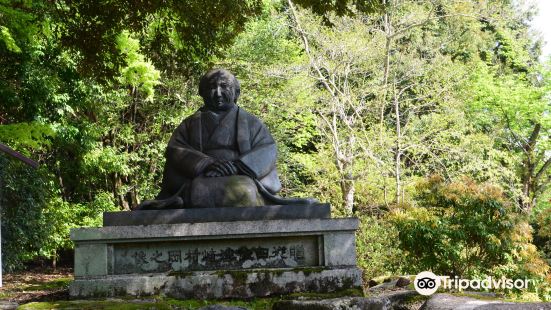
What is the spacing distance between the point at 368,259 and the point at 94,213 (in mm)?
7941

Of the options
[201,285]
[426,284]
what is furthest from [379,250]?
[201,285]

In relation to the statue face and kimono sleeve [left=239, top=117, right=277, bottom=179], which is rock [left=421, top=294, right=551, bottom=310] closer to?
kimono sleeve [left=239, top=117, right=277, bottom=179]

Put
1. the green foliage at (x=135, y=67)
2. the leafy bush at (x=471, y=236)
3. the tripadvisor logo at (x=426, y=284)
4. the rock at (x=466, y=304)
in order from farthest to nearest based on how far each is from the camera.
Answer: the green foliage at (x=135, y=67) < the leafy bush at (x=471, y=236) < the tripadvisor logo at (x=426, y=284) < the rock at (x=466, y=304)

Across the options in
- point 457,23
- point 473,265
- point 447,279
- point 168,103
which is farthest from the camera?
point 457,23

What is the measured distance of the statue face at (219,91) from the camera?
6258mm

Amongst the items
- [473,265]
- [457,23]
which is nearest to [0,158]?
[473,265]

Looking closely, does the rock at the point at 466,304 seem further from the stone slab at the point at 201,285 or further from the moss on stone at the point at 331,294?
the stone slab at the point at 201,285

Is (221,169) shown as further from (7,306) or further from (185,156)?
(7,306)

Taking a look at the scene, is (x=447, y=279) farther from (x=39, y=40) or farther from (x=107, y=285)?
(x=39, y=40)

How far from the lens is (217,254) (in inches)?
218

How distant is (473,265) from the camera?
857 cm

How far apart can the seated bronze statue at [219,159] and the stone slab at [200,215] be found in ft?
0.48

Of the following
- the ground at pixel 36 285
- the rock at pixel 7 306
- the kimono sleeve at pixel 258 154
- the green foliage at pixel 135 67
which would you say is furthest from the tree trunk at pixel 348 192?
the rock at pixel 7 306

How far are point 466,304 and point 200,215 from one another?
7.68 feet
